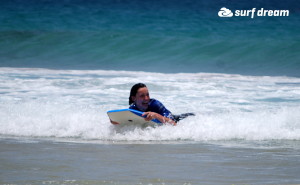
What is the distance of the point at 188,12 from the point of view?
26.0 metres

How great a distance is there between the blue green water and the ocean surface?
2.0 inches

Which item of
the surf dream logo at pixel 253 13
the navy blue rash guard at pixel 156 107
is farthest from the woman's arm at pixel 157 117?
the surf dream logo at pixel 253 13

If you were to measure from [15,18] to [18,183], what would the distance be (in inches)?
888

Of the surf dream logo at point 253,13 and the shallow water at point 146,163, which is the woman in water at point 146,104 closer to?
the shallow water at point 146,163

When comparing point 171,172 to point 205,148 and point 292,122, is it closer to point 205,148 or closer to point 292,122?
point 205,148

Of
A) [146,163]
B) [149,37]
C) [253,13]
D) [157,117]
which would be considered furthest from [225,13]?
[146,163]

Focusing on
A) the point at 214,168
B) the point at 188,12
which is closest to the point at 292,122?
the point at 214,168

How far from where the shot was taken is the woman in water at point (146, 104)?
6.79m

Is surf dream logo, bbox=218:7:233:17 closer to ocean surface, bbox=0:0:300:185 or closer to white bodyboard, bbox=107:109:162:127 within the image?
ocean surface, bbox=0:0:300:185

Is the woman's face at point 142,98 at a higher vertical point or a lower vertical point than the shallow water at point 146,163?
higher

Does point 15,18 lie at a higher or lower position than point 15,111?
higher

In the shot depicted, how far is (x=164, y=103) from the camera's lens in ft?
34.4

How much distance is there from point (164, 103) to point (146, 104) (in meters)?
3.58

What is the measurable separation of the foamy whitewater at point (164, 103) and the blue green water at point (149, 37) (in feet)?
8.13
